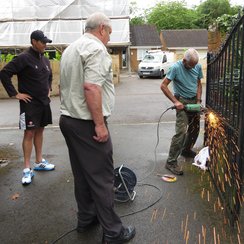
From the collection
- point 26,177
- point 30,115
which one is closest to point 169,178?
point 26,177

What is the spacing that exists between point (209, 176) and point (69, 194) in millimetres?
2066

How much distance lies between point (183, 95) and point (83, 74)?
2728mm

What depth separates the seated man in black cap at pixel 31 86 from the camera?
4.58 m

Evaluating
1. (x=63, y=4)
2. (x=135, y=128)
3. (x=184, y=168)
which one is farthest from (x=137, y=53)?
(x=184, y=168)

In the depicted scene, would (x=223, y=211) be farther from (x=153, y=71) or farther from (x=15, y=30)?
(x=15, y=30)

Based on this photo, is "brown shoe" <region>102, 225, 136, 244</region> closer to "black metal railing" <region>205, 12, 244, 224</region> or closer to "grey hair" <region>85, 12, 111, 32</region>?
"black metal railing" <region>205, 12, 244, 224</region>

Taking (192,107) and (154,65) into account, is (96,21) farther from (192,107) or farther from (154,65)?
(154,65)

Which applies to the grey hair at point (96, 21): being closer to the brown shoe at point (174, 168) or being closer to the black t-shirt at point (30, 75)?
the black t-shirt at point (30, 75)

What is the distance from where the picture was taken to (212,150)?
486 centimetres

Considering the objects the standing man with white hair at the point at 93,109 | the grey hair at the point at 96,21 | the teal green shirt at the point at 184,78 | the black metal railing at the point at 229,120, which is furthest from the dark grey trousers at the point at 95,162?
the teal green shirt at the point at 184,78

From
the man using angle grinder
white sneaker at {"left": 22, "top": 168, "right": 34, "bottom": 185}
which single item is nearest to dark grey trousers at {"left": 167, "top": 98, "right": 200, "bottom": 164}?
the man using angle grinder

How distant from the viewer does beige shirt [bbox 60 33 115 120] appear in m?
2.79

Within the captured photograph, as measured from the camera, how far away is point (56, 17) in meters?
26.9

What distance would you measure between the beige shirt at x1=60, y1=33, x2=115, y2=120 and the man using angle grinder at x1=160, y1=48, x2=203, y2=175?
2.15 metres
